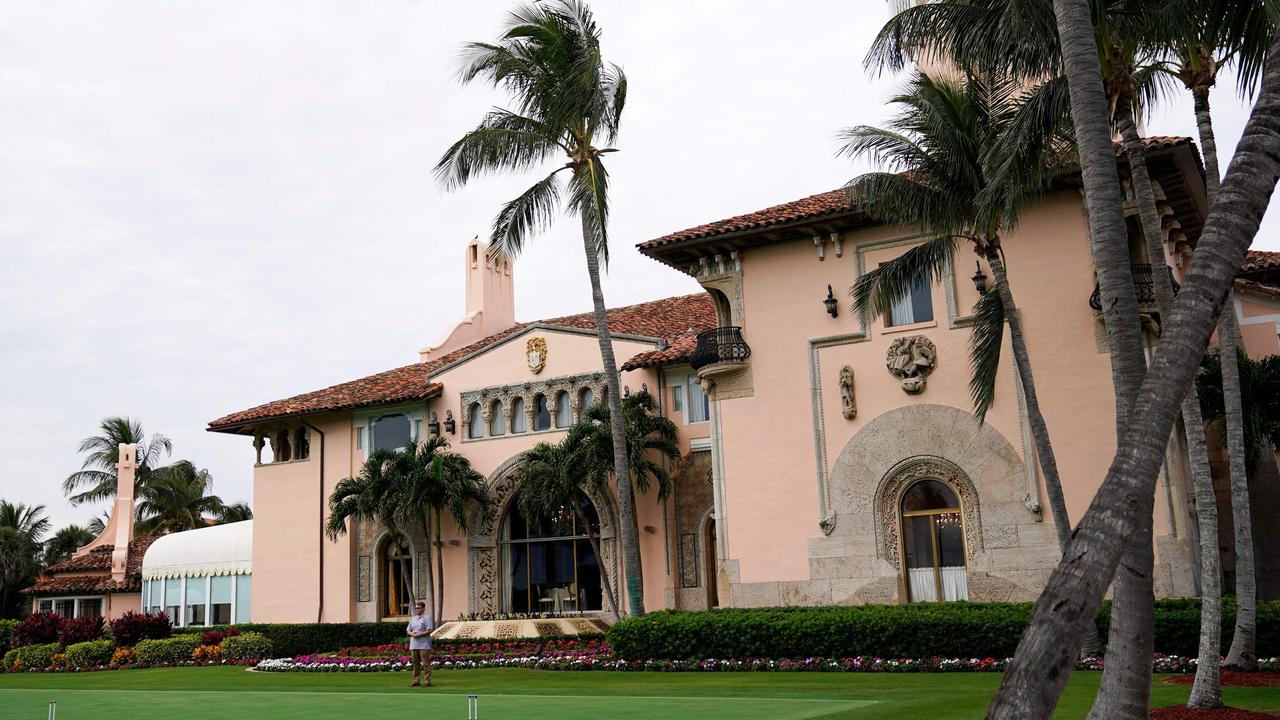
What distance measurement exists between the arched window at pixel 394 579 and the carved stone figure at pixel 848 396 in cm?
1615

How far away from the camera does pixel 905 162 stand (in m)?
19.6

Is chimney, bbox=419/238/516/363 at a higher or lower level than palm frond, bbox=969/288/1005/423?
higher

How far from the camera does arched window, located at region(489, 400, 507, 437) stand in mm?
33125

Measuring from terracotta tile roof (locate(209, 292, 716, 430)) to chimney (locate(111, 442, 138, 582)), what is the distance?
28.7 ft

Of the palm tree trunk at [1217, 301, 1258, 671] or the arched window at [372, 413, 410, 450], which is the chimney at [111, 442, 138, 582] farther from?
the palm tree trunk at [1217, 301, 1258, 671]

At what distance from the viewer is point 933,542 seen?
22.9 m

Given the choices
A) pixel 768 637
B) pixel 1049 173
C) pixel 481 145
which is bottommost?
pixel 768 637

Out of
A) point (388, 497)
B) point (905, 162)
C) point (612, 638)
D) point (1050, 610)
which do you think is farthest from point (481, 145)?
point (1050, 610)

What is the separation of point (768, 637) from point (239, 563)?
2341 cm

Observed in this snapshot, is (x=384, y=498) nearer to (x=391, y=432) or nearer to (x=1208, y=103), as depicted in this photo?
(x=391, y=432)

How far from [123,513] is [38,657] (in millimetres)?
11849

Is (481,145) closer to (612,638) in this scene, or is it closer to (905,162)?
(905,162)

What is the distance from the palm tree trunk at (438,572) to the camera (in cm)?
3241

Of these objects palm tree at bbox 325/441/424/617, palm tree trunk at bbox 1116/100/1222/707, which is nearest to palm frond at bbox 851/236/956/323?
palm tree trunk at bbox 1116/100/1222/707
